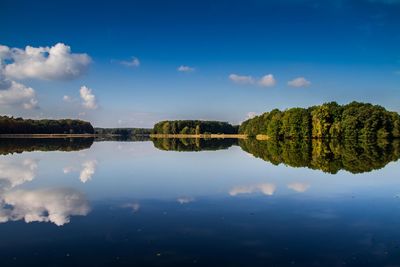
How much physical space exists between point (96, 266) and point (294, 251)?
5.90 meters

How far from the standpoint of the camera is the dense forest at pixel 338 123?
115m

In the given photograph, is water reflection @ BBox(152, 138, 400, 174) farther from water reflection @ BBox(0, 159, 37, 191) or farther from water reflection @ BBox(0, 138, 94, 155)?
water reflection @ BBox(0, 159, 37, 191)

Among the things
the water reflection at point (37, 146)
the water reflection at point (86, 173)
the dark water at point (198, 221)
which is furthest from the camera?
the water reflection at point (37, 146)

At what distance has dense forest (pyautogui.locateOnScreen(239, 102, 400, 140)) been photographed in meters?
115

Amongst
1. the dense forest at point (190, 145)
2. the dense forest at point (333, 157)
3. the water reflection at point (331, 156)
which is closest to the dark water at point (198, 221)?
the dense forest at point (333, 157)

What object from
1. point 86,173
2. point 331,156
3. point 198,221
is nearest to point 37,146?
point 86,173

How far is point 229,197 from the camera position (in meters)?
22.0

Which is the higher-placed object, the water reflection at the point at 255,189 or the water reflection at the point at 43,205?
the water reflection at the point at 43,205

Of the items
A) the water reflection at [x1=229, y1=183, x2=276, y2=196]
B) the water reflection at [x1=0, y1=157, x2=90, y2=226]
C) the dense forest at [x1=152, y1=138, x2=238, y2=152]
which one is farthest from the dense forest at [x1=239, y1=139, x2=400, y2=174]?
the water reflection at [x1=0, y1=157, x2=90, y2=226]

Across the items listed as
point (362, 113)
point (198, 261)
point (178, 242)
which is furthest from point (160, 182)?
point (362, 113)

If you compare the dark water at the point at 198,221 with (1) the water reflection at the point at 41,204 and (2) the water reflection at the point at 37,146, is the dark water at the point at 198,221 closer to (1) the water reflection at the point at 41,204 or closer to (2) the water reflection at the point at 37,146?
(1) the water reflection at the point at 41,204

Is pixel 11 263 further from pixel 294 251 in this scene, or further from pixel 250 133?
pixel 250 133

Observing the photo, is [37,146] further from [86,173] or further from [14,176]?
[14,176]

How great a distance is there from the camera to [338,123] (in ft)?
381
